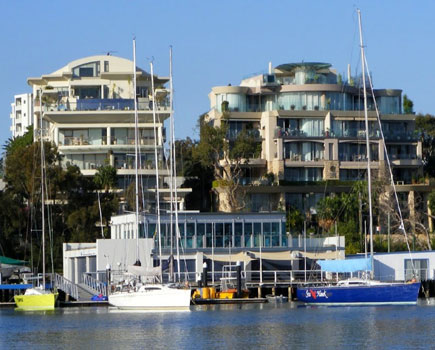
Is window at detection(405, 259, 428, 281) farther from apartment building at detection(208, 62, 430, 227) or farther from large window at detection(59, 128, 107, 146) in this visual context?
large window at detection(59, 128, 107, 146)

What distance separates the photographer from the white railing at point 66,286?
86.8 m

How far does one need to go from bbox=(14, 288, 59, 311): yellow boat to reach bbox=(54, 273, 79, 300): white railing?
4006 mm

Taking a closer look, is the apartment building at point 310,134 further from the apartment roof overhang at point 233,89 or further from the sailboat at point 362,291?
the sailboat at point 362,291

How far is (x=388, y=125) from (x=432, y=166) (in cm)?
1026

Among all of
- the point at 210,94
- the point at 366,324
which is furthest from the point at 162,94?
the point at 366,324

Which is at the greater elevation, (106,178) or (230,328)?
(106,178)

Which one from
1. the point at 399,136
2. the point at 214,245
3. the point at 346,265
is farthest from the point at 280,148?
the point at 346,265

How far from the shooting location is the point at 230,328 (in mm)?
64438

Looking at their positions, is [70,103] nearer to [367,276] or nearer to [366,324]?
[367,276]

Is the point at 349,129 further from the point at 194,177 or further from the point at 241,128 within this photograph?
the point at 194,177

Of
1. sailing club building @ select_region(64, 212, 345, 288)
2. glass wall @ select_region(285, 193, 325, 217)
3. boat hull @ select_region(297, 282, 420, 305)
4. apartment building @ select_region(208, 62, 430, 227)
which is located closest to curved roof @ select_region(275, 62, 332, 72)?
apartment building @ select_region(208, 62, 430, 227)

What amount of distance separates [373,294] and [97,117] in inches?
2305

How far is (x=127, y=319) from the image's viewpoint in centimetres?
7200

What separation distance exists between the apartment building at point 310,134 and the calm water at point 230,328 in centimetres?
4494
